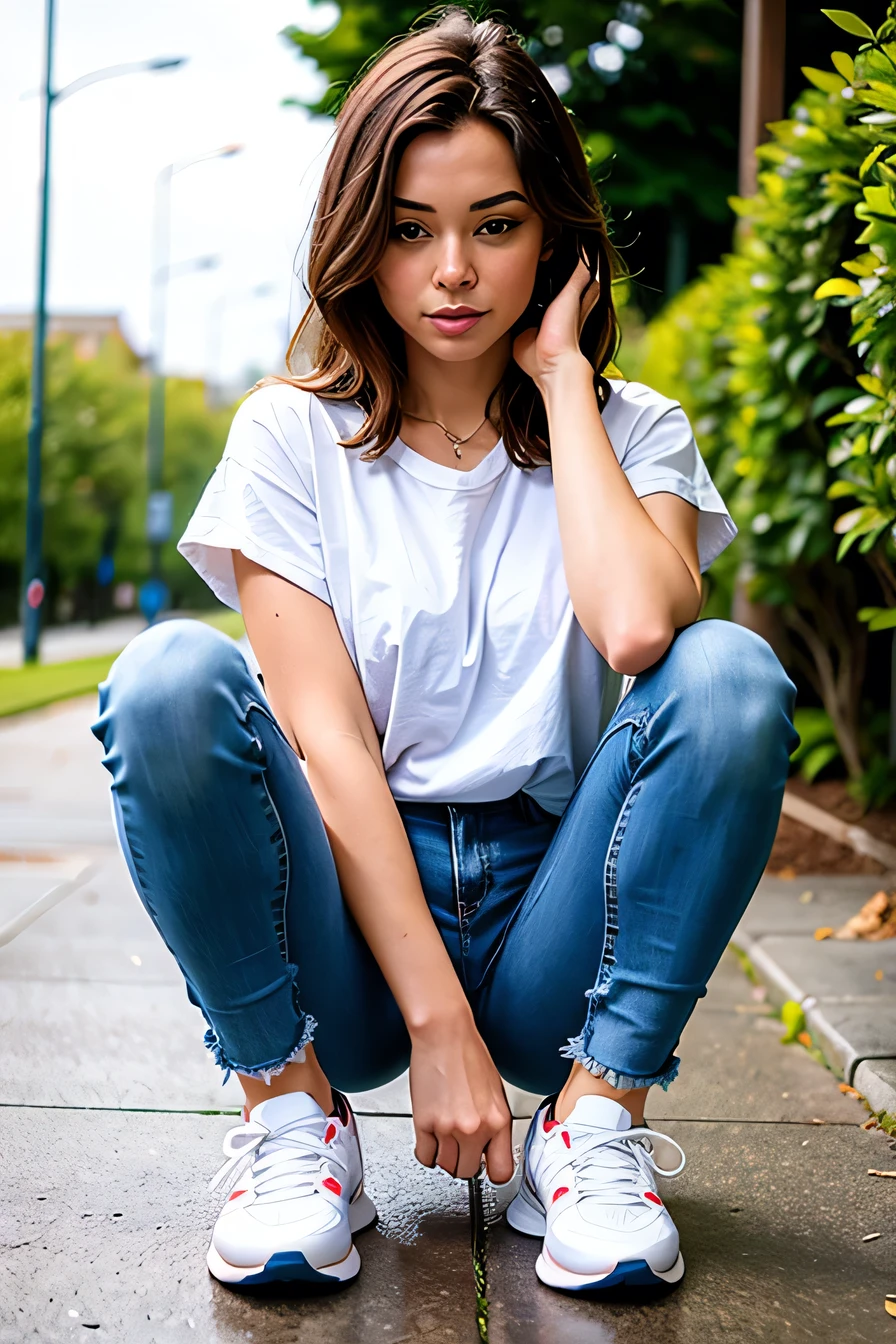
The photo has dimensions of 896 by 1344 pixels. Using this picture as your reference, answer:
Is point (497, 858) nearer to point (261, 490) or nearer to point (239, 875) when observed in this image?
point (239, 875)

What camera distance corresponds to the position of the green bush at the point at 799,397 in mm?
3158

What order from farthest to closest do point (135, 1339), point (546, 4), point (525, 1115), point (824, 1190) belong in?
point (546, 4) → point (525, 1115) → point (824, 1190) → point (135, 1339)

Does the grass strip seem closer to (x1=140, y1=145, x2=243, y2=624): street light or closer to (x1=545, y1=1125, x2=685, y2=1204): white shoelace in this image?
(x1=140, y1=145, x2=243, y2=624): street light

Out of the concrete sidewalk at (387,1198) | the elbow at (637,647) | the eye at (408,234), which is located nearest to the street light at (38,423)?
the concrete sidewalk at (387,1198)

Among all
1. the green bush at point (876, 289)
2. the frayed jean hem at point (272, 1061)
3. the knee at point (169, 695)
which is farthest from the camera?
the green bush at point (876, 289)

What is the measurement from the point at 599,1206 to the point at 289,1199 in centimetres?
31

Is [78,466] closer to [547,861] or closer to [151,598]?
[151,598]

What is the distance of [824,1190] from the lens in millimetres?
1571

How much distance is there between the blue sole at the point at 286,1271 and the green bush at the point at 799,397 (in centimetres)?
176

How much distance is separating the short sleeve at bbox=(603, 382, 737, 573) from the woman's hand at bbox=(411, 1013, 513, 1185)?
65 centimetres

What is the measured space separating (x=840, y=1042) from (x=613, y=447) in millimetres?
1037

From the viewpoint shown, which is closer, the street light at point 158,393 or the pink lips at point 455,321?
the pink lips at point 455,321

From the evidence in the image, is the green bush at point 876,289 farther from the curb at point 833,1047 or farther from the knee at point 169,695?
the knee at point 169,695

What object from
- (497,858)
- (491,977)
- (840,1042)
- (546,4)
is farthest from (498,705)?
(546,4)
